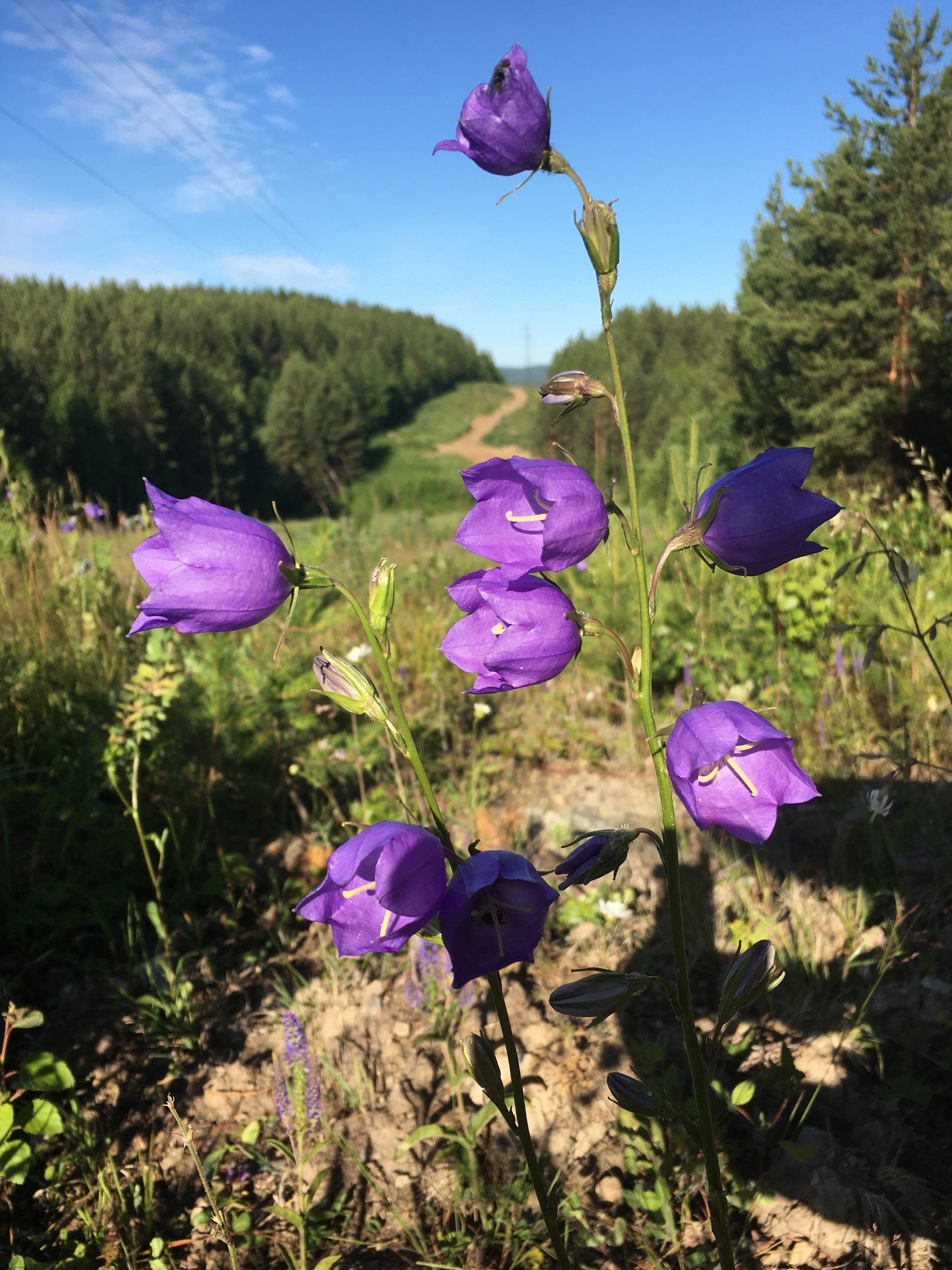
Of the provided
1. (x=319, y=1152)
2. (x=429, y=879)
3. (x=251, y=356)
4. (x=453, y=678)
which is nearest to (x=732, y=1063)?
(x=319, y=1152)

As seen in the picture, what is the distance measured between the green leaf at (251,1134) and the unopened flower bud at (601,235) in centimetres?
213

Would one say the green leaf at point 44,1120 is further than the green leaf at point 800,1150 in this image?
Yes

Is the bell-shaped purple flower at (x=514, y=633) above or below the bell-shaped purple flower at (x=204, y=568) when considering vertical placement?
below

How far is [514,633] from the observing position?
1.03 metres

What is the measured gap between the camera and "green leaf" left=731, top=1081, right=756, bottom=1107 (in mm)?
1517

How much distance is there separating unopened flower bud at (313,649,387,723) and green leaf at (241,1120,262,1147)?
1.43 m

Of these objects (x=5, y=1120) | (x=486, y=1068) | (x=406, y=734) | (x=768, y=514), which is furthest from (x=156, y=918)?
(x=768, y=514)

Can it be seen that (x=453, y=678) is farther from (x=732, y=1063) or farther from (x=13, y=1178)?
(x=13, y=1178)

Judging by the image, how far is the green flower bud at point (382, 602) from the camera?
1.17m

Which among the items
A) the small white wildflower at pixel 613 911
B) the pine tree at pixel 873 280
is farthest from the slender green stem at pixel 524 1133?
the pine tree at pixel 873 280

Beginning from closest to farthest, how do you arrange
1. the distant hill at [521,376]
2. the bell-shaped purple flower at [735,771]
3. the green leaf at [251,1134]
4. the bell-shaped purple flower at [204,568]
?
the bell-shaped purple flower at [735,771], the bell-shaped purple flower at [204,568], the green leaf at [251,1134], the distant hill at [521,376]

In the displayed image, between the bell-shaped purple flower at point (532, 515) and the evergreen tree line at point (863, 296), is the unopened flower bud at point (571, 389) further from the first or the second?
the evergreen tree line at point (863, 296)

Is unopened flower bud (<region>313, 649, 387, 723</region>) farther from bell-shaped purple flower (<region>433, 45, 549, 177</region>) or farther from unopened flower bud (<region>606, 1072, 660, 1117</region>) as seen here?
bell-shaped purple flower (<region>433, 45, 549, 177</region>)

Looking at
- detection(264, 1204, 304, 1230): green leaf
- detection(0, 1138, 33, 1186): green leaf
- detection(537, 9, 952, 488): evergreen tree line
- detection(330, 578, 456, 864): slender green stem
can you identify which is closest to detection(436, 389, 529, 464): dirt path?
detection(537, 9, 952, 488): evergreen tree line
